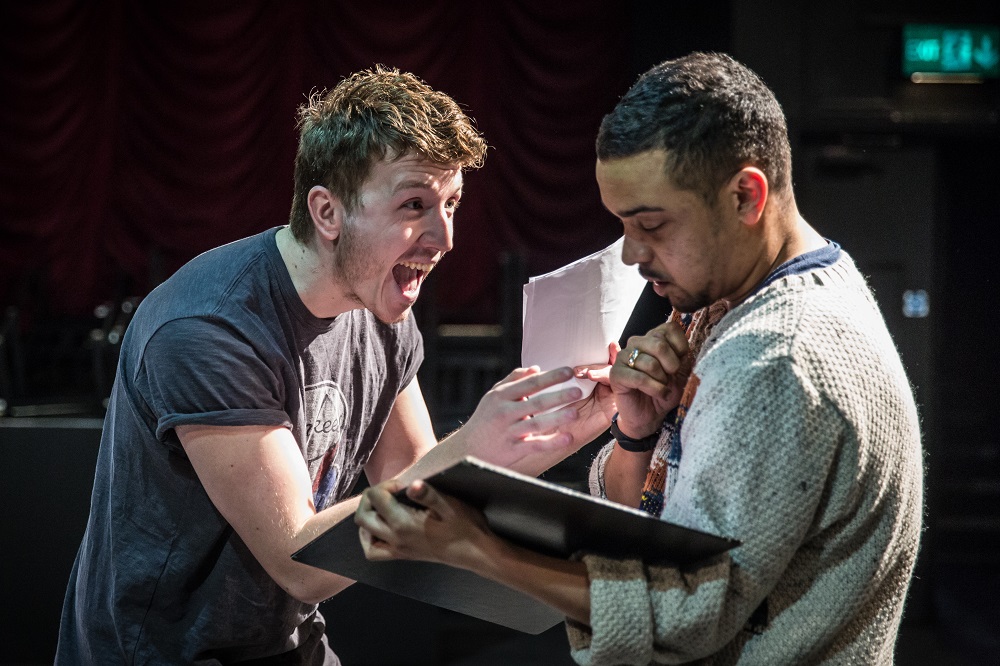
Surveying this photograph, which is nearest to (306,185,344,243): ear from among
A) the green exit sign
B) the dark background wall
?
the dark background wall

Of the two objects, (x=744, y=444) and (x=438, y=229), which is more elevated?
(x=438, y=229)

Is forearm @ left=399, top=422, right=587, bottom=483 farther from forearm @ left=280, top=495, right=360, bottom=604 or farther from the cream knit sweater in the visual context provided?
the cream knit sweater

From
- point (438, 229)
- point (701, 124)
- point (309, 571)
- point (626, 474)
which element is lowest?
point (309, 571)

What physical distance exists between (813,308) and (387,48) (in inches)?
251

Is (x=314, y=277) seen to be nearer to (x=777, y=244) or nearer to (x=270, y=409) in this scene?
(x=270, y=409)

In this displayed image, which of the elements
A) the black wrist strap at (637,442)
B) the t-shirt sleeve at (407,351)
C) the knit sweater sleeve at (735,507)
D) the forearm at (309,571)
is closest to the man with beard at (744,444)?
the knit sweater sleeve at (735,507)

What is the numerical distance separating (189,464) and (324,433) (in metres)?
0.23

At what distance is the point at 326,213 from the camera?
1522 mm

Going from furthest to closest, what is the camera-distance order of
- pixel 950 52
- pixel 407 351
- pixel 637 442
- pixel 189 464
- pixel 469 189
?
pixel 469 189, pixel 950 52, pixel 407 351, pixel 189 464, pixel 637 442

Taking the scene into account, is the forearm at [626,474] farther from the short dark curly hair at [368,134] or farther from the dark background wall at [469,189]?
the dark background wall at [469,189]

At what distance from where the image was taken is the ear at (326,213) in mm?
1518

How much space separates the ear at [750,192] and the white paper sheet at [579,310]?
0.31m

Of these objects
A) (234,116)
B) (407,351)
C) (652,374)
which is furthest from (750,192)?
(234,116)

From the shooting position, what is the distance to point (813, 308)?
101 centimetres
